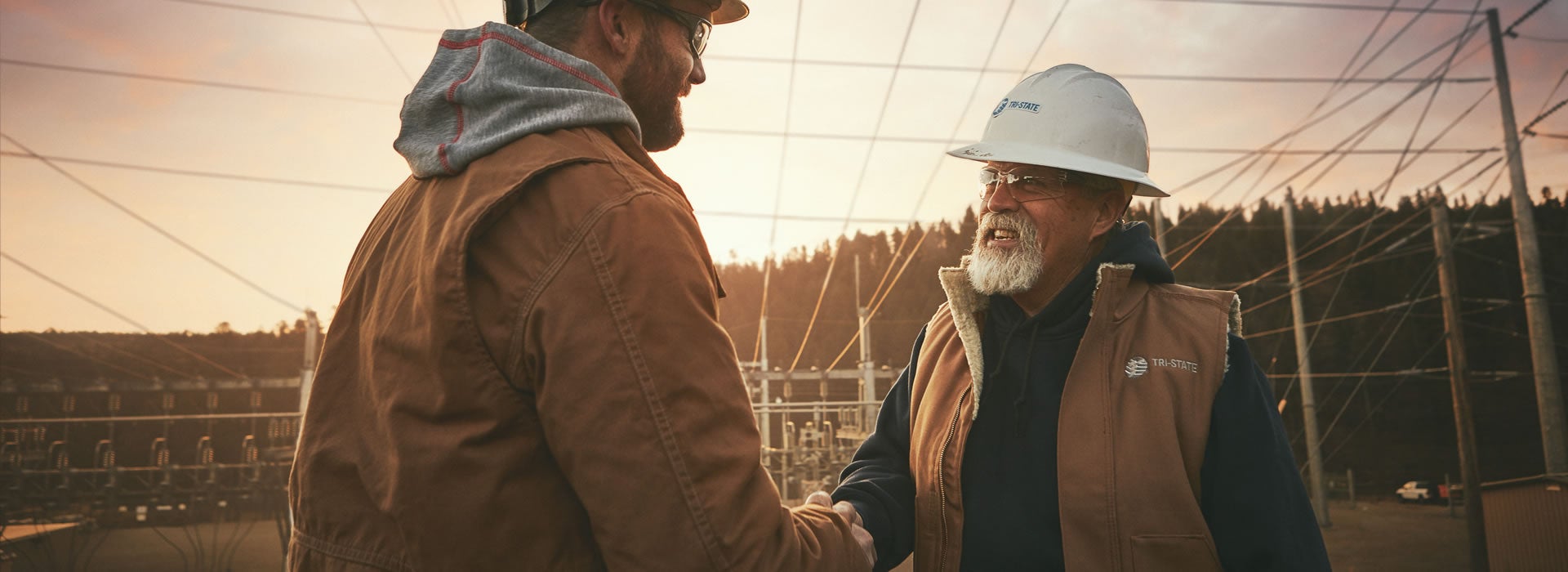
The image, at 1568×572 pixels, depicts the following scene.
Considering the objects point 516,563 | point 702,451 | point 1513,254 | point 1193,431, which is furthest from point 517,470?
point 1513,254

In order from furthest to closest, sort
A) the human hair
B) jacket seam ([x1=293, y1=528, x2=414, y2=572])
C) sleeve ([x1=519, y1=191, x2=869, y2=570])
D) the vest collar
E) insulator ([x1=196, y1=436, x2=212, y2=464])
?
insulator ([x1=196, y1=436, x2=212, y2=464]), the vest collar, the human hair, jacket seam ([x1=293, y1=528, x2=414, y2=572]), sleeve ([x1=519, y1=191, x2=869, y2=570])

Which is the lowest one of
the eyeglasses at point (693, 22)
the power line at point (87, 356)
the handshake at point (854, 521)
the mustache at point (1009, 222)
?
the handshake at point (854, 521)

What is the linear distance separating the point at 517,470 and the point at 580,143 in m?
0.52

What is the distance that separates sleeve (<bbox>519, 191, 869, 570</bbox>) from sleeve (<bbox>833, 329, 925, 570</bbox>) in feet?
3.64

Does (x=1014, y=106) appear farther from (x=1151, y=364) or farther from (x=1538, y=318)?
(x=1538, y=318)

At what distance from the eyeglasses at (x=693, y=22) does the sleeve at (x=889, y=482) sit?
1239 millimetres

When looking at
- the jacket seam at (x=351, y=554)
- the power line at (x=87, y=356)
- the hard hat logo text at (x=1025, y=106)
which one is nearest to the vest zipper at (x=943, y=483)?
the hard hat logo text at (x=1025, y=106)

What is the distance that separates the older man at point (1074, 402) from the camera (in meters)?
2.14

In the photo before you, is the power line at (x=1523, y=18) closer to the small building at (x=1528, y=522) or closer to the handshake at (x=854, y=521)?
the small building at (x=1528, y=522)

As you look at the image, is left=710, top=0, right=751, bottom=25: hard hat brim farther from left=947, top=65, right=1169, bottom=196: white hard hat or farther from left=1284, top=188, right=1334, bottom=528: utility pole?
left=1284, top=188, right=1334, bottom=528: utility pole

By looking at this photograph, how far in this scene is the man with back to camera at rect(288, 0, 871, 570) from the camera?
4.42 ft

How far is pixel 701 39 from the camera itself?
1995 mm

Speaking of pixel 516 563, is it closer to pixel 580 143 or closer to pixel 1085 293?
pixel 580 143

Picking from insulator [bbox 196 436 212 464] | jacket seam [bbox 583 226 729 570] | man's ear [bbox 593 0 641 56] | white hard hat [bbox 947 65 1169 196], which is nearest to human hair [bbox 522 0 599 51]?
man's ear [bbox 593 0 641 56]
